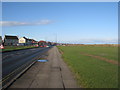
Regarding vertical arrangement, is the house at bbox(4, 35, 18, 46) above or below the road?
above

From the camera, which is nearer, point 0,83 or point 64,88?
point 64,88

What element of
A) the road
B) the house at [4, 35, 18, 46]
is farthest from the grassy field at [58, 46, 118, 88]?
the house at [4, 35, 18, 46]

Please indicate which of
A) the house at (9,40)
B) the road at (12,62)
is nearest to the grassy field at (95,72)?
the road at (12,62)

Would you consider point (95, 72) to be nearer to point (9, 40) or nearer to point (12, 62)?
point (12, 62)

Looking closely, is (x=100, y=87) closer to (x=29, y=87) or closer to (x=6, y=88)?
(x=29, y=87)

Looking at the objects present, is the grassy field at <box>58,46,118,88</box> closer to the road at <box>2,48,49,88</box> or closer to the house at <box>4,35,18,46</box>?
the road at <box>2,48,49,88</box>

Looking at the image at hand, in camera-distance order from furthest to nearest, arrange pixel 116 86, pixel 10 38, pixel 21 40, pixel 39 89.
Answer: pixel 21 40, pixel 10 38, pixel 116 86, pixel 39 89

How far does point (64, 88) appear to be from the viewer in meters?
6.16

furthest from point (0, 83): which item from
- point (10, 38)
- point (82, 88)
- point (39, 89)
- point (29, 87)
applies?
point (10, 38)

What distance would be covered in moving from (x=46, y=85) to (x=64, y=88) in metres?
1.00

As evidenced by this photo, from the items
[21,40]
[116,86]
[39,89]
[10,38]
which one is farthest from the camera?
[21,40]

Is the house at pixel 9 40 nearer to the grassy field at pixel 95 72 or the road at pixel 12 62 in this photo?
the road at pixel 12 62

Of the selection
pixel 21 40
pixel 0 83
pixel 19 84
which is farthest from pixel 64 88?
pixel 21 40

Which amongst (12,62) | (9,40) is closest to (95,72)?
(12,62)
